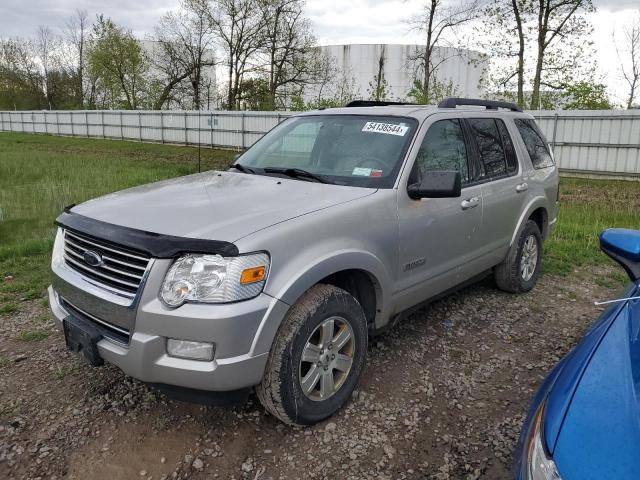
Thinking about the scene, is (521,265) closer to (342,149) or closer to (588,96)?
(342,149)

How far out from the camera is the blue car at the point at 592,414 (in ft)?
4.57

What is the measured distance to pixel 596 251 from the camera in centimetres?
676

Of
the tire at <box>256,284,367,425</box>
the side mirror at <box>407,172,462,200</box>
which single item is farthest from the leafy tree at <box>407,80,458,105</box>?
the tire at <box>256,284,367,425</box>

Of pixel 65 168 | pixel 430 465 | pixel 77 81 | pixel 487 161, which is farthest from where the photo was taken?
pixel 77 81

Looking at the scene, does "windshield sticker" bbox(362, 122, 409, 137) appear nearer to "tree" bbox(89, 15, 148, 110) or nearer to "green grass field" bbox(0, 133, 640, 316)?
"green grass field" bbox(0, 133, 640, 316)

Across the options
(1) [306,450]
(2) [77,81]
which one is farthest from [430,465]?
(2) [77,81]

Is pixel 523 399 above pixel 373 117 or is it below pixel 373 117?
below

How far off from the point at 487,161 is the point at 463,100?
22.0 inches

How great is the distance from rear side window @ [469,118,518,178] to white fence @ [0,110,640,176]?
5.88 m

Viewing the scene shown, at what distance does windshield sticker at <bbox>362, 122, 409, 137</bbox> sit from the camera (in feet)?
11.9

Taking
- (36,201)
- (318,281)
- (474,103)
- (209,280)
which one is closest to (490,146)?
(474,103)

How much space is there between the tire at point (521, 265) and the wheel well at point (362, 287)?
2.05 metres

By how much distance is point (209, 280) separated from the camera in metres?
2.45

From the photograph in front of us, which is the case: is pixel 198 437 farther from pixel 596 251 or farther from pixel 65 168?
pixel 65 168
